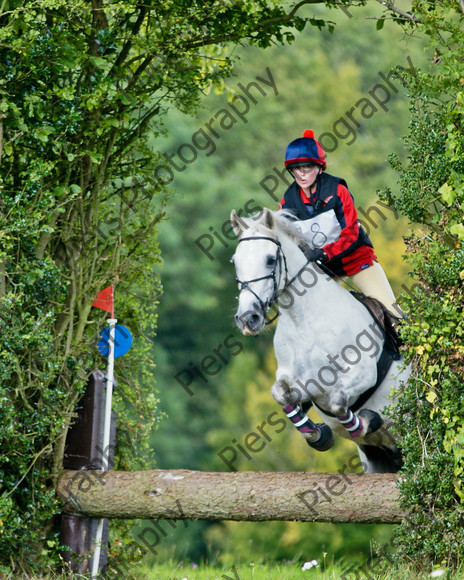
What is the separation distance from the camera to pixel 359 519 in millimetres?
5023

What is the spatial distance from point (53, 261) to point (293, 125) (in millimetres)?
15880

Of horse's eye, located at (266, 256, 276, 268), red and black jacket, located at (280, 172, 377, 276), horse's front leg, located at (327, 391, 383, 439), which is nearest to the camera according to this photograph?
horse's eye, located at (266, 256, 276, 268)

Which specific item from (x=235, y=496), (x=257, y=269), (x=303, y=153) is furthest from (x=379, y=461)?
(x=303, y=153)

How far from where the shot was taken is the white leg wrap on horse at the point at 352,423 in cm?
536

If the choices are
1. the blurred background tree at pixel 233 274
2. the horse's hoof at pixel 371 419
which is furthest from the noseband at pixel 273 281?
the blurred background tree at pixel 233 274

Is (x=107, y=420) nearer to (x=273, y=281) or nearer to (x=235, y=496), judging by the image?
(x=235, y=496)

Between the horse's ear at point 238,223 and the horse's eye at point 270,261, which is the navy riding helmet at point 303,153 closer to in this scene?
the horse's ear at point 238,223

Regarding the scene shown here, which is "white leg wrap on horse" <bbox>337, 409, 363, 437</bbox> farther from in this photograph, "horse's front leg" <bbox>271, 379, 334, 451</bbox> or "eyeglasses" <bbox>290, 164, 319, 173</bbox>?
"eyeglasses" <bbox>290, 164, 319, 173</bbox>

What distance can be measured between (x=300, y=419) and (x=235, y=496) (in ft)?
2.03

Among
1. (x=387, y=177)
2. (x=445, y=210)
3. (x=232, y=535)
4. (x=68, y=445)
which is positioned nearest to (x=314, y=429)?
(x=445, y=210)

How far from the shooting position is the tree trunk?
197 inches

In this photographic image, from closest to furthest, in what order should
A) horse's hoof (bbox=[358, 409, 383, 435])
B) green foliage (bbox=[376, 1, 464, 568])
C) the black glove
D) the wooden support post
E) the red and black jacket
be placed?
green foliage (bbox=[376, 1, 464, 568])
horse's hoof (bbox=[358, 409, 383, 435])
the black glove
the red and black jacket
the wooden support post

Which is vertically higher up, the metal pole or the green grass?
the metal pole

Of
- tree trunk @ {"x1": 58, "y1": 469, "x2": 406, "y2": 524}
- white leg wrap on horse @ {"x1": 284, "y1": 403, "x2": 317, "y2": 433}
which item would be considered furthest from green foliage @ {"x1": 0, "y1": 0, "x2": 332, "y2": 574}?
white leg wrap on horse @ {"x1": 284, "y1": 403, "x2": 317, "y2": 433}
